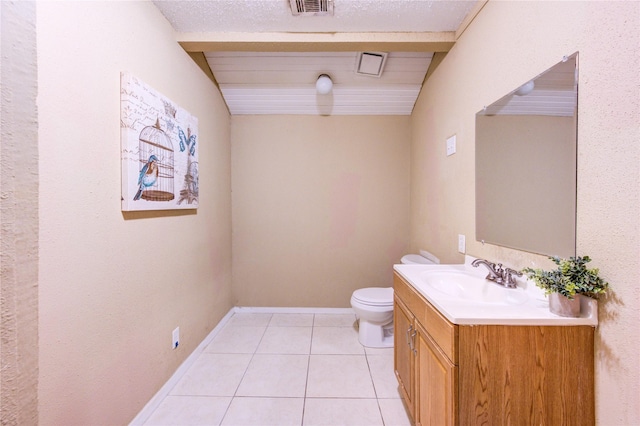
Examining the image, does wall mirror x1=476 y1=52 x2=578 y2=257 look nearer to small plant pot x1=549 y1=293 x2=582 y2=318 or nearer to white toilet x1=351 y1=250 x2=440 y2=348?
small plant pot x1=549 y1=293 x2=582 y2=318

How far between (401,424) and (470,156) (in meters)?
1.60

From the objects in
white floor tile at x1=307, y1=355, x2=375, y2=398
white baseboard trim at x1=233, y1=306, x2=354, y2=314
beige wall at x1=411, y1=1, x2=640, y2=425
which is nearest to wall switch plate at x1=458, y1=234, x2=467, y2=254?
beige wall at x1=411, y1=1, x2=640, y2=425

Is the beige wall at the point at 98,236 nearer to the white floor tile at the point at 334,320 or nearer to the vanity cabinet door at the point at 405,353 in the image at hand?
the white floor tile at the point at 334,320

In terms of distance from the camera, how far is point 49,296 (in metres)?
0.93

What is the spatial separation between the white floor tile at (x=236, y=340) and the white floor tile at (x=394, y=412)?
3.62 ft

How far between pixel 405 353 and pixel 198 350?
63.8 inches

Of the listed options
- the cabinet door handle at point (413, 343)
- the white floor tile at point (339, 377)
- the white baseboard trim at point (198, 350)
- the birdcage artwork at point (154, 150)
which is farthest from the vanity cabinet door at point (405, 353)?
the birdcage artwork at point (154, 150)

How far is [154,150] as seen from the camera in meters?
1.47

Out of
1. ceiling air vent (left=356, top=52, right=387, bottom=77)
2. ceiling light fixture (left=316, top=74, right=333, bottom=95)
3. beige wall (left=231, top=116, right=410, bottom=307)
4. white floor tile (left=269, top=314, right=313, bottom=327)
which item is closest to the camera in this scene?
ceiling air vent (left=356, top=52, right=387, bottom=77)

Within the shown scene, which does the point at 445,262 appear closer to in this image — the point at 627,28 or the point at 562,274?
the point at 562,274

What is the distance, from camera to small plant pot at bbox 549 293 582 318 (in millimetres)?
843

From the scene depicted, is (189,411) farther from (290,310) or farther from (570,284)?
(570,284)

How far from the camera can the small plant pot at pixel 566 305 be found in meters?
0.84

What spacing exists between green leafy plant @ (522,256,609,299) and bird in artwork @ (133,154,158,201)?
5.94 feet
